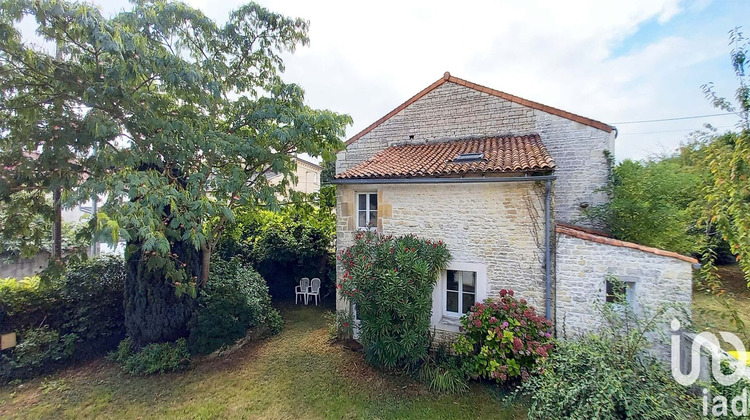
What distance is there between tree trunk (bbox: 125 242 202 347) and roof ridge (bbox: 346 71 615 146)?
8055mm

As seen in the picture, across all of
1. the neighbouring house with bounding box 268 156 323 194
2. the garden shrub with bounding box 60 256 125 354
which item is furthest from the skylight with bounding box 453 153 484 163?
the neighbouring house with bounding box 268 156 323 194

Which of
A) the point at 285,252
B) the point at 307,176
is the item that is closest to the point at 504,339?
the point at 285,252

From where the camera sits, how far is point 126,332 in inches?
329

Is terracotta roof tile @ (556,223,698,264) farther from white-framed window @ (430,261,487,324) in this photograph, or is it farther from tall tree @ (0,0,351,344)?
tall tree @ (0,0,351,344)

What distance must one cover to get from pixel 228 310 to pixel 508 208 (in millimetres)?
8498

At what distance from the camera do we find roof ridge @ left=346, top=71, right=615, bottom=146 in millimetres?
9047

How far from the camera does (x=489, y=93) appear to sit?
1023 cm

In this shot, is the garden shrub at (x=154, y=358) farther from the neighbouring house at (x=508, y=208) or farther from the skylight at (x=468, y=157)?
the skylight at (x=468, y=157)

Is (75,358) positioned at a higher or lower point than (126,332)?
lower

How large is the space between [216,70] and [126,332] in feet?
26.7

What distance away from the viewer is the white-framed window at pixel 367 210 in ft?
28.5

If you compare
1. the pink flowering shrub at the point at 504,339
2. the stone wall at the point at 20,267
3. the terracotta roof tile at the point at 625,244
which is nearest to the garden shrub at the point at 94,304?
the stone wall at the point at 20,267

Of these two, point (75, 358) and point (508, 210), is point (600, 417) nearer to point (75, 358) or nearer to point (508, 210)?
point (508, 210)

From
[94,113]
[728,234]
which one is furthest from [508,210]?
[94,113]
